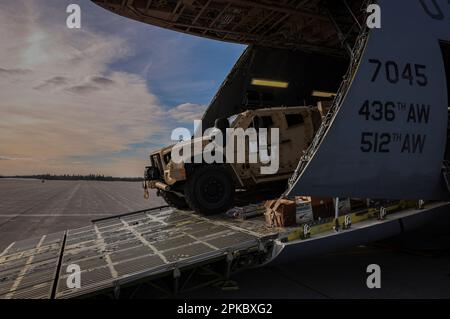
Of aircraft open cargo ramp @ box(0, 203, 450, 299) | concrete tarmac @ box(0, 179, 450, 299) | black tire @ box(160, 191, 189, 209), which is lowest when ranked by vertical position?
concrete tarmac @ box(0, 179, 450, 299)

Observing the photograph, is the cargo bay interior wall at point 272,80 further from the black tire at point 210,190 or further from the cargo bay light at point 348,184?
the cargo bay light at point 348,184

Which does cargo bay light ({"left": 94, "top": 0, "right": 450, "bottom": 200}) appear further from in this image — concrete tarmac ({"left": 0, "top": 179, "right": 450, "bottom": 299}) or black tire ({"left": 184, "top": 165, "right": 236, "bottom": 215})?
black tire ({"left": 184, "top": 165, "right": 236, "bottom": 215})

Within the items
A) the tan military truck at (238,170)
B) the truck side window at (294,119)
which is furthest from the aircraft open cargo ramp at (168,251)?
the truck side window at (294,119)

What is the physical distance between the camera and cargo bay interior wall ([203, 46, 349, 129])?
1141 centimetres

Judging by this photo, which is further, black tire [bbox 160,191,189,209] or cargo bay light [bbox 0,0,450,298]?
black tire [bbox 160,191,189,209]

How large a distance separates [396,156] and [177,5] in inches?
Answer: 241

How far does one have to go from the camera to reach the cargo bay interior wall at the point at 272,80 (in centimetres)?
1141

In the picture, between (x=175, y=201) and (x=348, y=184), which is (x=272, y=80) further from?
(x=348, y=184)

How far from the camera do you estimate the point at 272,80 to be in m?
11.9

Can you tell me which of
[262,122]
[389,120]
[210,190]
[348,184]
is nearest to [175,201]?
[210,190]

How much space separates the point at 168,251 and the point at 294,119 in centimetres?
506

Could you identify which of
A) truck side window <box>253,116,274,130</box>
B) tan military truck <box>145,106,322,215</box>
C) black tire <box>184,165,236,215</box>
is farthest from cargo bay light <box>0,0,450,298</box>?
truck side window <box>253,116,274,130</box>
